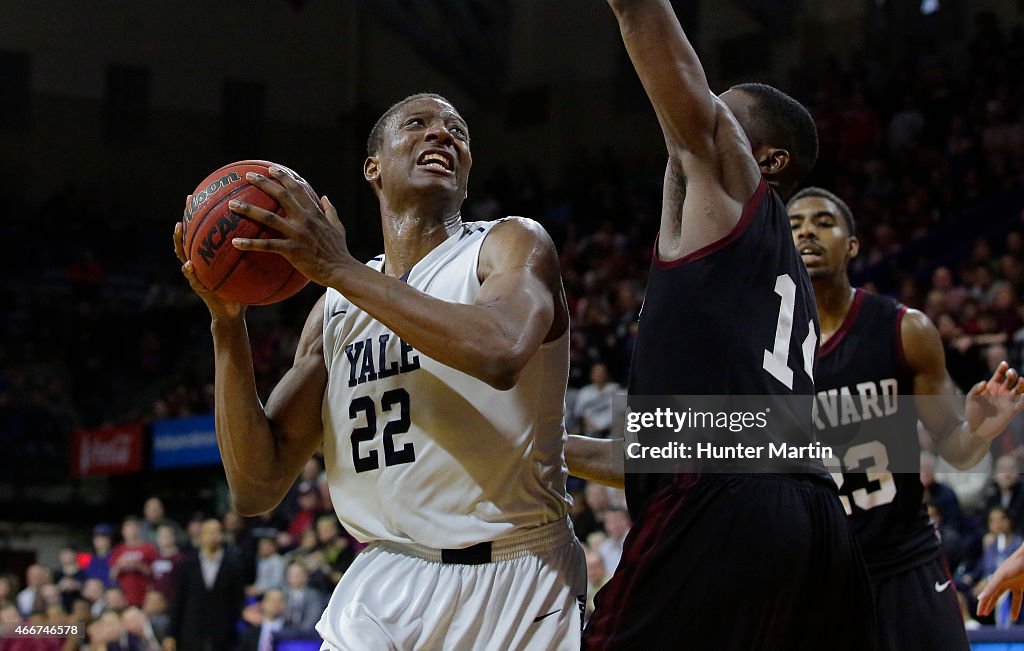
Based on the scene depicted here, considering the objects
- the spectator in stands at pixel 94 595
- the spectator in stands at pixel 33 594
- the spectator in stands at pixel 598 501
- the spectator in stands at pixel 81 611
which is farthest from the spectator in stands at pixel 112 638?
the spectator in stands at pixel 598 501

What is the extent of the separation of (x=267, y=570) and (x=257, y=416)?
7.96m

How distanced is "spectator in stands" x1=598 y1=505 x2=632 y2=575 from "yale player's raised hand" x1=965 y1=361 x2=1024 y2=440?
491cm

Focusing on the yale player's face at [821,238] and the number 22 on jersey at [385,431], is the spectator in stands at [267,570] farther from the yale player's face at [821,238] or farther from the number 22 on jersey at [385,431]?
the number 22 on jersey at [385,431]

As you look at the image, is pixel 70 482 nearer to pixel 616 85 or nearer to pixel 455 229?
pixel 616 85

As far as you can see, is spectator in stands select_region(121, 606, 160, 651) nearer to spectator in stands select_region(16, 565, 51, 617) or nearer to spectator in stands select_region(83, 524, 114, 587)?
spectator in stands select_region(16, 565, 51, 617)

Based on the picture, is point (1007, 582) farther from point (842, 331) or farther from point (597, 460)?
point (597, 460)

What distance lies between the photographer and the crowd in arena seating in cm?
975

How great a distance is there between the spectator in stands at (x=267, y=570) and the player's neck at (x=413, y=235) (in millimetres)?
7681

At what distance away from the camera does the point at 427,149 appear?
356 cm

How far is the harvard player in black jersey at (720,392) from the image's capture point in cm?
251

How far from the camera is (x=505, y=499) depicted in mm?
3119

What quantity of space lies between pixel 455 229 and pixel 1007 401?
1766 millimetres

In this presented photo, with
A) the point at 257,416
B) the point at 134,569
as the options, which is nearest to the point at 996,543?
the point at 257,416

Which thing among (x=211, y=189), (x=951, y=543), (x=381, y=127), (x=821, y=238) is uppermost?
(x=381, y=127)
